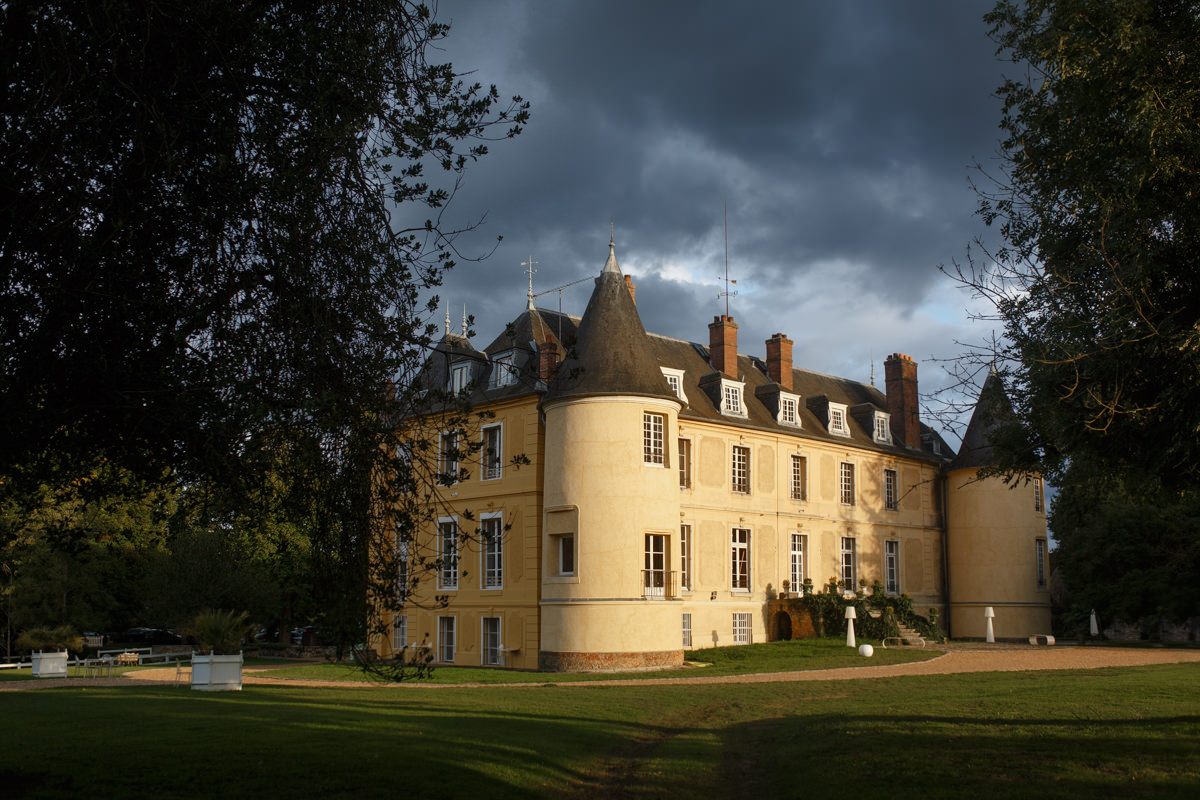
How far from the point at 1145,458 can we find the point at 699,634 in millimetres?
21895

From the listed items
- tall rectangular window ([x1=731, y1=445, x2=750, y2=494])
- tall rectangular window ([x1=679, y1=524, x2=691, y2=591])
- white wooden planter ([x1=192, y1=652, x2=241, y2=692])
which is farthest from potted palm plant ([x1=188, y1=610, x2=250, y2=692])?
tall rectangular window ([x1=731, y1=445, x2=750, y2=494])

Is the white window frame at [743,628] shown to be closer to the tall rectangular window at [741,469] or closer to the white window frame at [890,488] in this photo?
the tall rectangular window at [741,469]

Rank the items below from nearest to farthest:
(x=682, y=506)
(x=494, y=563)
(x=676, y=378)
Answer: (x=494, y=563) < (x=682, y=506) < (x=676, y=378)

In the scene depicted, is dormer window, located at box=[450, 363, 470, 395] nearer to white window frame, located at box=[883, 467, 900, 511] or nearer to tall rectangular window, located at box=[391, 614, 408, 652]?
tall rectangular window, located at box=[391, 614, 408, 652]

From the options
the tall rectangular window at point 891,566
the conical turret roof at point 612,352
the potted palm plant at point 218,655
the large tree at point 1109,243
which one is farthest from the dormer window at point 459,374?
the large tree at point 1109,243

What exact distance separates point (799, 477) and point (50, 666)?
78.3 ft

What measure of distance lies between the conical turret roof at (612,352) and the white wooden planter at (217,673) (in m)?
10.8

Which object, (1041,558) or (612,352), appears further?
(1041,558)

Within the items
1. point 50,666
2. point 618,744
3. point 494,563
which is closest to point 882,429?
point 494,563

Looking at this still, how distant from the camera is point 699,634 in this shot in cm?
3164

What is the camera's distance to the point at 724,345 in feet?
117

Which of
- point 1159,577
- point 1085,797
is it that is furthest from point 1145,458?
point 1159,577

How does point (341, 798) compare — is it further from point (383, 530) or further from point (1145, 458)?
point (1145, 458)

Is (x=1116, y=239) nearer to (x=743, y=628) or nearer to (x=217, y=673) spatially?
(x=217, y=673)
